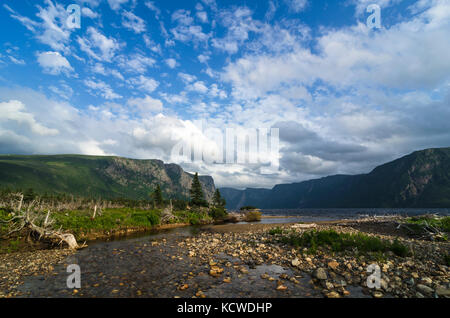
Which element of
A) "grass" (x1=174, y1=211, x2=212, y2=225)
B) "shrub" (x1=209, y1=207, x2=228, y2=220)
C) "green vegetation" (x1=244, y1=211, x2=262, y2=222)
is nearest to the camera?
"grass" (x1=174, y1=211, x2=212, y2=225)

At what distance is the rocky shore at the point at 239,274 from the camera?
10.1 meters

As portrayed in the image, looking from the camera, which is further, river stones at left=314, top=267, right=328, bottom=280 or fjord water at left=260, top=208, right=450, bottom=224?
fjord water at left=260, top=208, right=450, bottom=224

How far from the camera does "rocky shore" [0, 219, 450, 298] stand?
1005cm

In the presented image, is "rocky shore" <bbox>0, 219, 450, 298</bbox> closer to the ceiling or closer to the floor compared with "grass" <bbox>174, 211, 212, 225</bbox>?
closer to the ceiling

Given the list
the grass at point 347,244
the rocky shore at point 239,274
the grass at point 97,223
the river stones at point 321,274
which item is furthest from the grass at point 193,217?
the river stones at point 321,274

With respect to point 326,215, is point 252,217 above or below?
above

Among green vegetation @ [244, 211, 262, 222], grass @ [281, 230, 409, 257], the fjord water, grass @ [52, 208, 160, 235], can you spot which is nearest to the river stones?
grass @ [281, 230, 409, 257]

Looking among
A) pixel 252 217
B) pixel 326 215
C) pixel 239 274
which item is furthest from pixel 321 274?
pixel 326 215

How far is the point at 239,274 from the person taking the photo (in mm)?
12805

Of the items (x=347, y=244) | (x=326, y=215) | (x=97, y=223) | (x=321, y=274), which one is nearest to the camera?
(x=321, y=274)

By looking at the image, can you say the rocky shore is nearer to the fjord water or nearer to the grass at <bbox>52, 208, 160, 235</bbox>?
the grass at <bbox>52, 208, 160, 235</bbox>

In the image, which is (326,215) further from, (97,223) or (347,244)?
(97,223)

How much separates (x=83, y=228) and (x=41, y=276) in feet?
70.6
